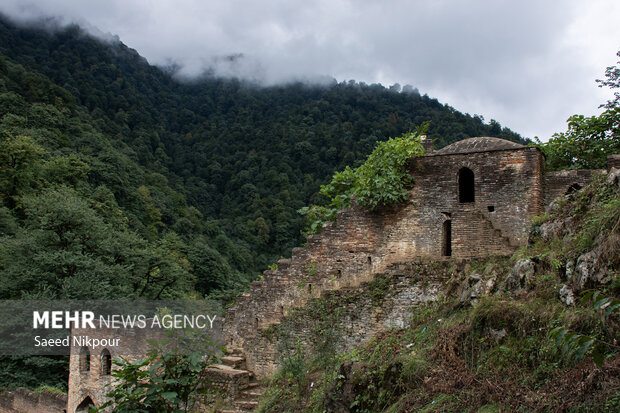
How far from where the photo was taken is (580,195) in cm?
930

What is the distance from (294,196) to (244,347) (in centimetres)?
3973

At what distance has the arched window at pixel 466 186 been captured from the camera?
1313 centimetres

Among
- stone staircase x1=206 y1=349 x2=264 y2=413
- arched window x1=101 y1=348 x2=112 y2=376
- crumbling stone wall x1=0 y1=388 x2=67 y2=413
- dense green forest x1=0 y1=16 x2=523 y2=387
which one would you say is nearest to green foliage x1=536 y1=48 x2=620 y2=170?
stone staircase x1=206 y1=349 x2=264 y2=413

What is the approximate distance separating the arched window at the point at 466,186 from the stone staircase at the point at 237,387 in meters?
6.65

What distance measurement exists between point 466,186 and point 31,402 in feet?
49.4

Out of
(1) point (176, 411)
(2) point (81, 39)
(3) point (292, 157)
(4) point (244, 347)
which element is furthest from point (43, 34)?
(1) point (176, 411)

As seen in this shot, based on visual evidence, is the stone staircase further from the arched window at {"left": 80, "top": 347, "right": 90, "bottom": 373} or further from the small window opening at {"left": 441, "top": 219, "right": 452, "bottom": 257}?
the small window opening at {"left": 441, "top": 219, "right": 452, "bottom": 257}

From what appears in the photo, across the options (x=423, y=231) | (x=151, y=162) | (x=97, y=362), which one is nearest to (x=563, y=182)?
(x=423, y=231)

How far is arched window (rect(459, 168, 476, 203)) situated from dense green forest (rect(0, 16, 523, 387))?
1692 centimetres

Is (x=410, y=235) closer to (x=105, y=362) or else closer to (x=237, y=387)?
(x=237, y=387)

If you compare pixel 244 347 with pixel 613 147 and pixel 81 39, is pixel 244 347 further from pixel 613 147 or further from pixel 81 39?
pixel 81 39

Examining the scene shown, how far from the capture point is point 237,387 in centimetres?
1185

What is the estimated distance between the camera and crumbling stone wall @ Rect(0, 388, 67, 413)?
16328 mm

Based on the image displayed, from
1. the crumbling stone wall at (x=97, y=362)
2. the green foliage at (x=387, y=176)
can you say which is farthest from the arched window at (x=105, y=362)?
the green foliage at (x=387, y=176)
